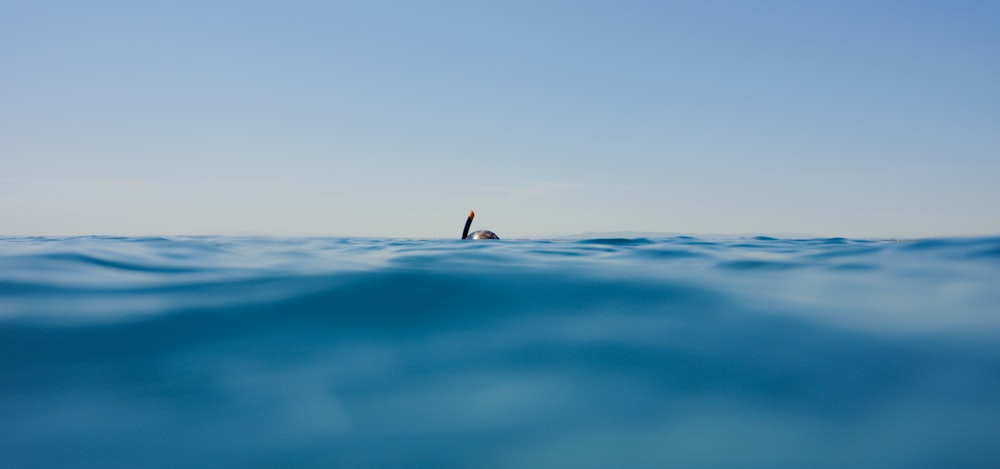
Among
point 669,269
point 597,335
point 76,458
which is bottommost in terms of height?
point 76,458

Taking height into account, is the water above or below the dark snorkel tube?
below

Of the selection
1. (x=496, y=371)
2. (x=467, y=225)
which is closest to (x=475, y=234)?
(x=467, y=225)

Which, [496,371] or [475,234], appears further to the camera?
[475,234]

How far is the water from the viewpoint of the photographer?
2.71 metres

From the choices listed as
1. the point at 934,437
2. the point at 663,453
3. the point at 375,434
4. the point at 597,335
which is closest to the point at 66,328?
the point at 375,434

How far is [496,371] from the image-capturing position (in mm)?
3527

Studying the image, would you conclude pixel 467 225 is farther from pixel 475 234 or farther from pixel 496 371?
pixel 496 371

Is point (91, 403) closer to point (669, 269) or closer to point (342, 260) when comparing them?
point (342, 260)

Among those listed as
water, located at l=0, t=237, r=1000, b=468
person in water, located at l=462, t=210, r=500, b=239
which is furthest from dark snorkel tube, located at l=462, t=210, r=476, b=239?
water, located at l=0, t=237, r=1000, b=468

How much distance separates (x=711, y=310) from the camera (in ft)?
15.3

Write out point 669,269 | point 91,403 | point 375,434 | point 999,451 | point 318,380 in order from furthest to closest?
point 669,269
point 318,380
point 91,403
point 375,434
point 999,451

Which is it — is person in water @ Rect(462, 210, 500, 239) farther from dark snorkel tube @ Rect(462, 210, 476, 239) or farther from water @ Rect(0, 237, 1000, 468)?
water @ Rect(0, 237, 1000, 468)

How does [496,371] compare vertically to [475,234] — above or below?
below

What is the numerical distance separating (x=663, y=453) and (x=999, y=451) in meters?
1.62
